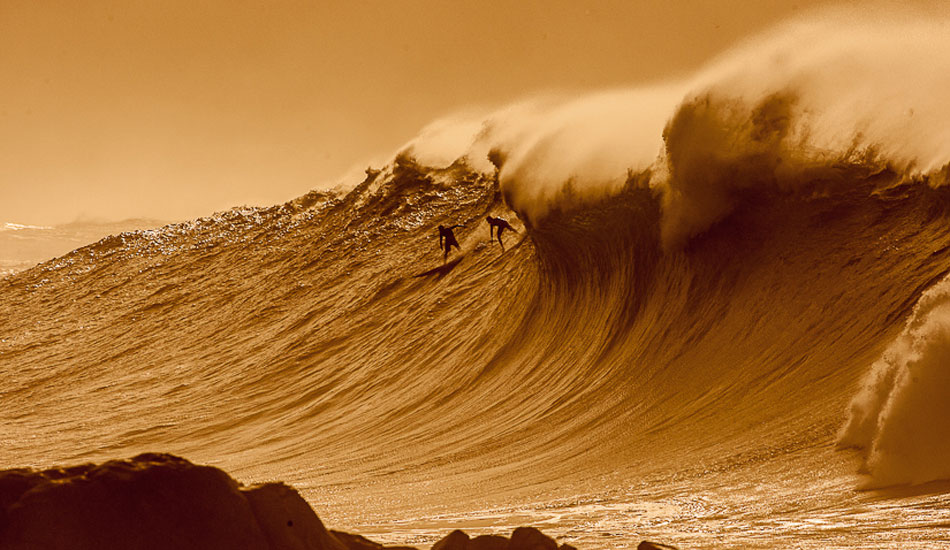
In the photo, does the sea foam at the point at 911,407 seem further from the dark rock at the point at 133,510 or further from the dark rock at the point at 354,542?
the dark rock at the point at 133,510

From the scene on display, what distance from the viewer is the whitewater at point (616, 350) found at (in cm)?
781

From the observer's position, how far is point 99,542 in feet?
12.5

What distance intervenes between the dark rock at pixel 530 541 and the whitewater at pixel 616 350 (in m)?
2.34

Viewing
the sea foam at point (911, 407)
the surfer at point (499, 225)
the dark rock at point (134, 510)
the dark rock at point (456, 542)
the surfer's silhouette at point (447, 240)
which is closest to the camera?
the dark rock at point (134, 510)

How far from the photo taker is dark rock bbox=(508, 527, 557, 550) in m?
4.05

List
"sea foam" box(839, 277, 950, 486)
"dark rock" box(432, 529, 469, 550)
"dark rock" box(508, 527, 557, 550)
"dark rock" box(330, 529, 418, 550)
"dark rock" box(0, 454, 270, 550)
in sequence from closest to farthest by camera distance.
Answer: "dark rock" box(0, 454, 270, 550)
"dark rock" box(508, 527, 557, 550)
"dark rock" box(432, 529, 469, 550)
"dark rock" box(330, 529, 418, 550)
"sea foam" box(839, 277, 950, 486)

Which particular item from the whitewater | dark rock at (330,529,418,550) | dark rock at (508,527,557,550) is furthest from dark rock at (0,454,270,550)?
the whitewater

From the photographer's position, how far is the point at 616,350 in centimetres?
1222

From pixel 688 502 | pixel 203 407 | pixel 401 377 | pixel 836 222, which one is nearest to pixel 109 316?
pixel 203 407

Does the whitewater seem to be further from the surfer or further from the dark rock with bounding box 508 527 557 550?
the dark rock with bounding box 508 527 557 550

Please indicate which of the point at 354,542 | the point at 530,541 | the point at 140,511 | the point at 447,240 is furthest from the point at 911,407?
the point at 447,240

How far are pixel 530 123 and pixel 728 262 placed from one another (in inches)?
279

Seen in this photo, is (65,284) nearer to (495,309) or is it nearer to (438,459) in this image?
(495,309)

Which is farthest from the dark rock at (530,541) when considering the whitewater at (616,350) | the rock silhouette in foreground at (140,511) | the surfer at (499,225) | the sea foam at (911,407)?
the surfer at (499,225)
